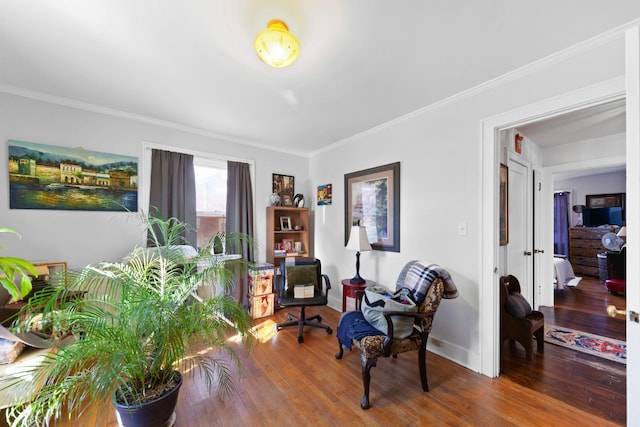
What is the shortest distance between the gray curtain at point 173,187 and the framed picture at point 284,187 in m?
1.21

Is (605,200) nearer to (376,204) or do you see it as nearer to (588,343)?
(588,343)

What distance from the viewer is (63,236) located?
2471mm

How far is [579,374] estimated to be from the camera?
7.07 feet

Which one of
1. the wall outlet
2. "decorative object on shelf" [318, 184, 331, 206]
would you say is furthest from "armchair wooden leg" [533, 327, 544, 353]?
"decorative object on shelf" [318, 184, 331, 206]

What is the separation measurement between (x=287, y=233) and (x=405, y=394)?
2719mm

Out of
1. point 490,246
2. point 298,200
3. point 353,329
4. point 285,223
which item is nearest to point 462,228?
point 490,246

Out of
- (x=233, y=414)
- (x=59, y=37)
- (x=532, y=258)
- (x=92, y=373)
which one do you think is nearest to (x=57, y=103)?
(x=59, y=37)

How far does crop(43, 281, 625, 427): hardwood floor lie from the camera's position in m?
1.68

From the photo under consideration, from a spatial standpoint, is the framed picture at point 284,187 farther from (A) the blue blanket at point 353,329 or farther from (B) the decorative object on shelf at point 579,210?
(B) the decorative object on shelf at point 579,210

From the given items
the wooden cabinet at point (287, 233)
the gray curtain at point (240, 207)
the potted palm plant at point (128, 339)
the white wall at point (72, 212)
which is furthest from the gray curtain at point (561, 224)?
the white wall at point (72, 212)

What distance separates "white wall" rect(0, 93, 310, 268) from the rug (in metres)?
4.77

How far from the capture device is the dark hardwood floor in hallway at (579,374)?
182cm

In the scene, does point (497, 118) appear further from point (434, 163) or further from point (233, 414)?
point (233, 414)

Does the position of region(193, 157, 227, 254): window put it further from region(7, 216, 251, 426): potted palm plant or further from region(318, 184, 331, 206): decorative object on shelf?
region(7, 216, 251, 426): potted palm plant
